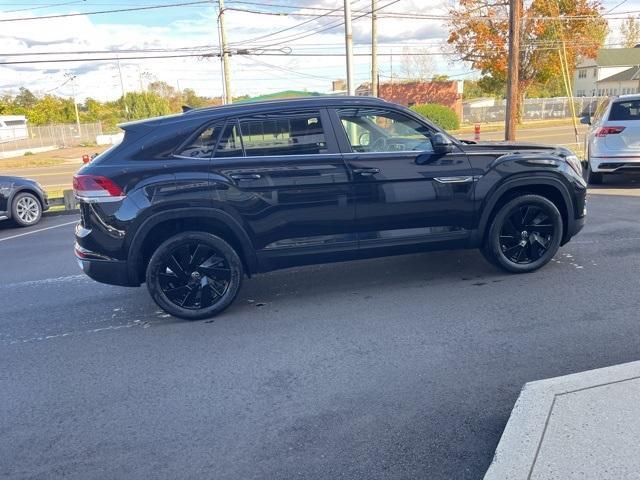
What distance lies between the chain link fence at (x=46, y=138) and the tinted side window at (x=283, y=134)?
45.9m

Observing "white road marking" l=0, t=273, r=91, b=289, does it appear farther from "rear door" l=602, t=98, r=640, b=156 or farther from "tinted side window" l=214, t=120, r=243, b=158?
"rear door" l=602, t=98, r=640, b=156

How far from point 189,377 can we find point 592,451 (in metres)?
2.63

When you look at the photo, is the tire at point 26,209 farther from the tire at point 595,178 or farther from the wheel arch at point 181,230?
the tire at point 595,178

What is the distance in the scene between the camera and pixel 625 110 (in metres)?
10.4

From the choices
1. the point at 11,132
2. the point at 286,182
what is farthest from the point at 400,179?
the point at 11,132

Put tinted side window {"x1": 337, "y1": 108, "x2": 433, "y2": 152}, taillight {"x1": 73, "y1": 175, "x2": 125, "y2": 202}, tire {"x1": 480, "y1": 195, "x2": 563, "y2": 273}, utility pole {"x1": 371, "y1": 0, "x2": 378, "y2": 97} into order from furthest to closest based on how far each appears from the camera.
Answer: utility pole {"x1": 371, "y1": 0, "x2": 378, "y2": 97} → tire {"x1": 480, "y1": 195, "x2": 563, "y2": 273} → tinted side window {"x1": 337, "y1": 108, "x2": 433, "y2": 152} → taillight {"x1": 73, "y1": 175, "x2": 125, "y2": 202}

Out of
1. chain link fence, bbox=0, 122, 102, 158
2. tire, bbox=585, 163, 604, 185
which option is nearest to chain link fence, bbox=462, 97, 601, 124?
chain link fence, bbox=0, 122, 102, 158

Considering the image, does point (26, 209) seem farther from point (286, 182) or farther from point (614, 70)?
point (614, 70)

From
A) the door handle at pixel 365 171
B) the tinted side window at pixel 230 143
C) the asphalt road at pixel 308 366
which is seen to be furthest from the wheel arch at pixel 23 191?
the door handle at pixel 365 171

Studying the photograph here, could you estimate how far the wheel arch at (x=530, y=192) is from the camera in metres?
5.34

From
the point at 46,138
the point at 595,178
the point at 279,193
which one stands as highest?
the point at 46,138

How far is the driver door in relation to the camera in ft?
16.5

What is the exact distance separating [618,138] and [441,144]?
23.1ft

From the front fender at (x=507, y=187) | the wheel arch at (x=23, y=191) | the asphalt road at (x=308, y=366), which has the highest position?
the front fender at (x=507, y=187)
